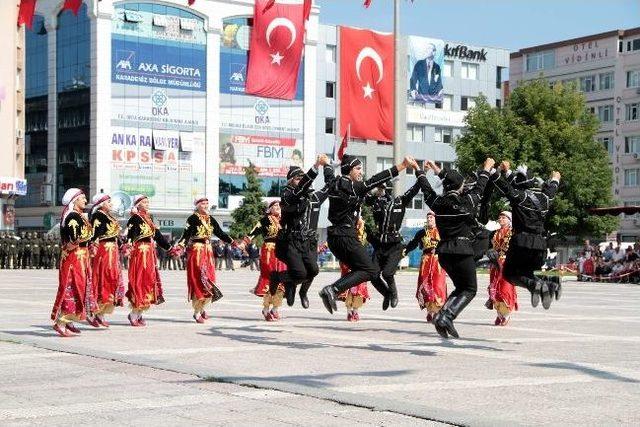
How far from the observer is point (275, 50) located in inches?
3095

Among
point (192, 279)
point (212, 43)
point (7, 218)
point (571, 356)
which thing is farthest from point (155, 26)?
point (571, 356)

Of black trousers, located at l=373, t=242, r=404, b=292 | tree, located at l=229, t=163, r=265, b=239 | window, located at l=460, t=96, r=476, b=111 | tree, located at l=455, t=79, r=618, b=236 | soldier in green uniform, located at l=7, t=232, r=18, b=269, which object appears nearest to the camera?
black trousers, located at l=373, t=242, r=404, b=292

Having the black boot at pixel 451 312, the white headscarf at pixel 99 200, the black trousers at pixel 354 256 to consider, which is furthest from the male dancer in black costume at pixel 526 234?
the white headscarf at pixel 99 200

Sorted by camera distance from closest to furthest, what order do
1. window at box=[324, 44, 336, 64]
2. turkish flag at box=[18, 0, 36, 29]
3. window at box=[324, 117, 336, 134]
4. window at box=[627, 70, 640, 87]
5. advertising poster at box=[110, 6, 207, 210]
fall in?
turkish flag at box=[18, 0, 36, 29], advertising poster at box=[110, 6, 207, 210], window at box=[324, 44, 336, 64], window at box=[324, 117, 336, 134], window at box=[627, 70, 640, 87]

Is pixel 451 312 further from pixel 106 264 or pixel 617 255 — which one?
pixel 617 255

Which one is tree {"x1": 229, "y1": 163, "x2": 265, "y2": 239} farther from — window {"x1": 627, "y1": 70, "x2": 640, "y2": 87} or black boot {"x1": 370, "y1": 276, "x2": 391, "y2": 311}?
black boot {"x1": 370, "y1": 276, "x2": 391, "y2": 311}

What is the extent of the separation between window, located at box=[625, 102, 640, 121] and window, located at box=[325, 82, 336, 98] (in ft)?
76.5

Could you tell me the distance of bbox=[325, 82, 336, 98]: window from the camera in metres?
86.4

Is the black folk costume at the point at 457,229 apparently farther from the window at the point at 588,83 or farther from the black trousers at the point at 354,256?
the window at the point at 588,83

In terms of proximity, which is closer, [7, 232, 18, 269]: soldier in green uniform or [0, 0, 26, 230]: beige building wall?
[7, 232, 18, 269]: soldier in green uniform

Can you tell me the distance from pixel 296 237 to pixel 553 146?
48.5m

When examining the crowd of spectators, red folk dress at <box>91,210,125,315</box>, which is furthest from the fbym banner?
red folk dress at <box>91,210,125,315</box>

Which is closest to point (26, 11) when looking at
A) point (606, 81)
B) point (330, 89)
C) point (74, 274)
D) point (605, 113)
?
point (74, 274)

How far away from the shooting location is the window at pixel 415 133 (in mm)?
91875
